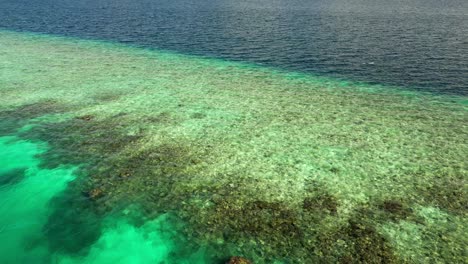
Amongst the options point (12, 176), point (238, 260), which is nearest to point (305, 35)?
point (12, 176)

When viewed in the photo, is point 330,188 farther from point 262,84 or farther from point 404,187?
point 262,84

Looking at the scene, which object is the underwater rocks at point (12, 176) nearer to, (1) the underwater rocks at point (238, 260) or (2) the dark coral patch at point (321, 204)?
(1) the underwater rocks at point (238, 260)

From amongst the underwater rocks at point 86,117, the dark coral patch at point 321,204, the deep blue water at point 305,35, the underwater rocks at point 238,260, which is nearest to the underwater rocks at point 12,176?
the underwater rocks at point 86,117

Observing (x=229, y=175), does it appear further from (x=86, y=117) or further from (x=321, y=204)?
(x=86, y=117)

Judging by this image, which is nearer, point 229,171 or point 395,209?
point 395,209

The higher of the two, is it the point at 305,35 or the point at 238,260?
the point at 238,260
